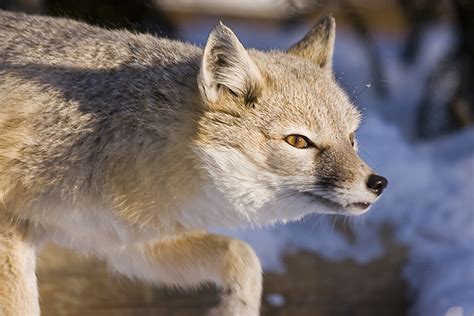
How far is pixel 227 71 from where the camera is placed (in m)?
4.75

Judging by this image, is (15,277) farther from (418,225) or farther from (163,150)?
(418,225)

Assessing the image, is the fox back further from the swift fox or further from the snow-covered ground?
the snow-covered ground

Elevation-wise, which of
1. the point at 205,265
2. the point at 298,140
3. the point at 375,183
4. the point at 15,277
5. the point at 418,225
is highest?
the point at 418,225

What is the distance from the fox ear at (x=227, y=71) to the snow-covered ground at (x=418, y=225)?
1.79 metres

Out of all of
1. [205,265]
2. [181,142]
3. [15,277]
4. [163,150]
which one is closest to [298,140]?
[181,142]

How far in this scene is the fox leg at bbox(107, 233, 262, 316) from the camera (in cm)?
521

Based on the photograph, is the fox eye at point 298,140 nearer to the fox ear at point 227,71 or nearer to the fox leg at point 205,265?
the fox ear at point 227,71

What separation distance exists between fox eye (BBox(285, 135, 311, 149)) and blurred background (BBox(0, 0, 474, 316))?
90cm

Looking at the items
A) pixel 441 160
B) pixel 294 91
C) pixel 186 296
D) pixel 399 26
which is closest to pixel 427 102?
pixel 441 160

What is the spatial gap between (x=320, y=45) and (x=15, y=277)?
2.34 metres

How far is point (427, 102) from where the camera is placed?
37.1 feet

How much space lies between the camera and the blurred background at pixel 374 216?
22.7ft

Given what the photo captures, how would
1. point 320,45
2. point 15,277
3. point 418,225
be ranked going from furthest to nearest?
1. point 418,225
2. point 320,45
3. point 15,277

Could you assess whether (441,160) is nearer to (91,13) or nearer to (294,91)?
(91,13)
